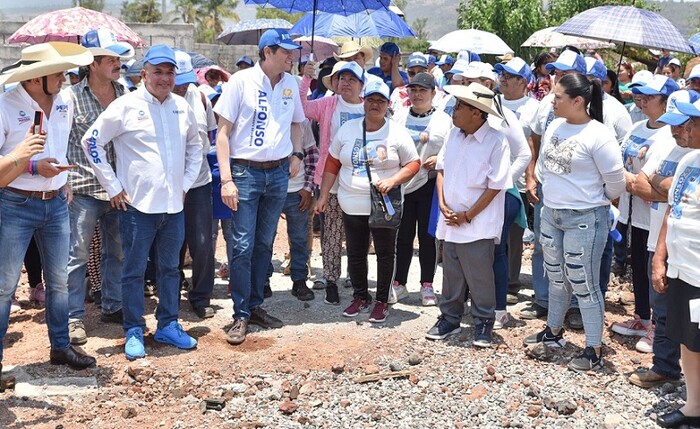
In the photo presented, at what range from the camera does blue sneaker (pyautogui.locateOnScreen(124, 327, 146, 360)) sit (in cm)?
585

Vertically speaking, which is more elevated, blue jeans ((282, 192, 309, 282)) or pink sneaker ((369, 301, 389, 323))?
blue jeans ((282, 192, 309, 282))

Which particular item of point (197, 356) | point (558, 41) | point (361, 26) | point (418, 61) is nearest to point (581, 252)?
point (197, 356)

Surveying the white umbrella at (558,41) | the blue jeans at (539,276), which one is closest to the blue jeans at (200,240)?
the blue jeans at (539,276)

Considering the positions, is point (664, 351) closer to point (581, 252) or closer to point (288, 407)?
point (581, 252)

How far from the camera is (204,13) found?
7750cm

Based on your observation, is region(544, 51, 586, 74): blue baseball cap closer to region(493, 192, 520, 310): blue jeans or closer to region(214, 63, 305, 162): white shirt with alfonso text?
region(493, 192, 520, 310): blue jeans

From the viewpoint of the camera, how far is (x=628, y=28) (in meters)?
7.73

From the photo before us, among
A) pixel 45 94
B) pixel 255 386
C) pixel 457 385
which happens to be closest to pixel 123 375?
pixel 255 386

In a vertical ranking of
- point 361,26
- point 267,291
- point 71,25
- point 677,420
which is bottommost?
point 267,291

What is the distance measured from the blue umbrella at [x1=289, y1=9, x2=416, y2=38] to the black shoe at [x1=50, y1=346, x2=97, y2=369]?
18.7ft

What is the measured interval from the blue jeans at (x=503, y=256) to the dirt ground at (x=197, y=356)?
31cm

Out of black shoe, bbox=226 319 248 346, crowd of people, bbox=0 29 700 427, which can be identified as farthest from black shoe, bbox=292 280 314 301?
black shoe, bbox=226 319 248 346

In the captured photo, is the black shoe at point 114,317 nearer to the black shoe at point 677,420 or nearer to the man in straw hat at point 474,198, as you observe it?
the man in straw hat at point 474,198

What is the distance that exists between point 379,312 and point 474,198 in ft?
4.52
